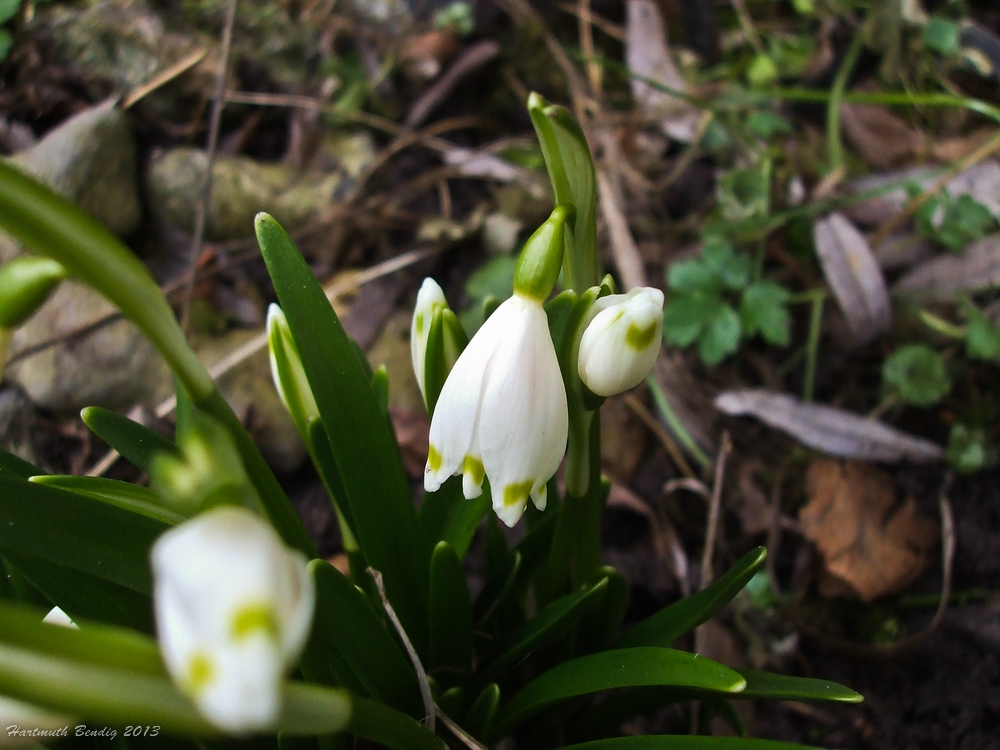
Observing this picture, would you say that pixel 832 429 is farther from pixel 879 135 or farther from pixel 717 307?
pixel 879 135

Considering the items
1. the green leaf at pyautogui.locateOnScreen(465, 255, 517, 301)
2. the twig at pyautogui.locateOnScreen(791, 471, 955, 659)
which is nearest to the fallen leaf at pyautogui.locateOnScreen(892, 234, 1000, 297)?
the twig at pyautogui.locateOnScreen(791, 471, 955, 659)

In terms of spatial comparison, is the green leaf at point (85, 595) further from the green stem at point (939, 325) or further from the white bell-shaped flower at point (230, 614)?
the green stem at point (939, 325)

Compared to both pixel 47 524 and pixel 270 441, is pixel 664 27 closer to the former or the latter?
pixel 270 441

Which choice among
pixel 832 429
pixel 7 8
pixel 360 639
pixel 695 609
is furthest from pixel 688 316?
pixel 7 8

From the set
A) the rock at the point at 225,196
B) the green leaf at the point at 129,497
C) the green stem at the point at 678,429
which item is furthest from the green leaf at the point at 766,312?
the green leaf at the point at 129,497

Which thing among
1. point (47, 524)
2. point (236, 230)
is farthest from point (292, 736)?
point (236, 230)

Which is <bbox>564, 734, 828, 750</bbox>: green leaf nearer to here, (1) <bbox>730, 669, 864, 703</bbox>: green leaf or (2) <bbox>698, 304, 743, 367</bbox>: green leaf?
(1) <bbox>730, 669, 864, 703</bbox>: green leaf
